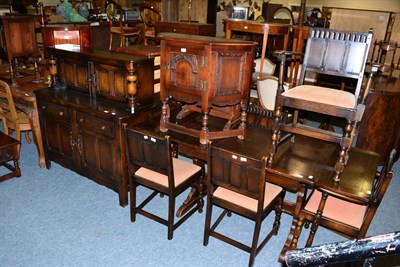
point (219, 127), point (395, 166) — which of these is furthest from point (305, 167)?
point (395, 166)

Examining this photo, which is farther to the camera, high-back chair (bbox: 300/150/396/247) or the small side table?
the small side table

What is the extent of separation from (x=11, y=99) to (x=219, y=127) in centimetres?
212

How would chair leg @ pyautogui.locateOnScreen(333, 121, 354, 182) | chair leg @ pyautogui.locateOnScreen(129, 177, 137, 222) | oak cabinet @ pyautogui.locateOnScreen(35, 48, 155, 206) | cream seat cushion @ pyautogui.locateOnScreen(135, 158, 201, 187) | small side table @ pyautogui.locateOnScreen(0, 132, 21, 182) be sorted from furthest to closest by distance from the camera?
small side table @ pyautogui.locateOnScreen(0, 132, 21, 182)
oak cabinet @ pyautogui.locateOnScreen(35, 48, 155, 206)
chair leg @ pyautogui.locateOnScreen(129, 177, 137, 222)
cream seat cushion @ pyautogui.locateOnScreen(135, 158, 201, 187)
chair leg @ pyautogui.locateOnScreen(333, 121, 354, 182)

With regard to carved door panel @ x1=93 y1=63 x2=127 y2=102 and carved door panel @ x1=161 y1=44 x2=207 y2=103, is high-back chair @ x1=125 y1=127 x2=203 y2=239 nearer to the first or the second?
carved door panel @ x1=161 y1=44 x2=207 y2=103

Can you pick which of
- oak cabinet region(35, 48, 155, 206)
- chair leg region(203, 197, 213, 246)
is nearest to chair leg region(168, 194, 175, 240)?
chair leg region(203, 197, 213, 246)

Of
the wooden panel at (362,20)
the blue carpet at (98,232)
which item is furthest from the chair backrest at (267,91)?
the wooden panel at (362,20)

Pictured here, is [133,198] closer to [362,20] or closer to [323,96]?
[323,96]

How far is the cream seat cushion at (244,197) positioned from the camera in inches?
93.7

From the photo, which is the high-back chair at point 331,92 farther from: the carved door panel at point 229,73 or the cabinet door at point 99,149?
the cabinet door at point 99,149

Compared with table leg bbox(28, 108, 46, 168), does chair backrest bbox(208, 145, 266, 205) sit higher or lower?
higher

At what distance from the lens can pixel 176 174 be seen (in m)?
2.75

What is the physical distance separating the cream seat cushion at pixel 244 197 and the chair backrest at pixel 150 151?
38cm

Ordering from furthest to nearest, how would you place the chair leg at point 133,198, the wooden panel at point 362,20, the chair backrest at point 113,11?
1. the wooden panel at point 362,20
2. the chair backrest at point 113,11
3. the chair leg at point 133,198

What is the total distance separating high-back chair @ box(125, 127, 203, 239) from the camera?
246 cm
